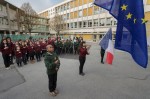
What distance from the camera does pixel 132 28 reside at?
12.5ft

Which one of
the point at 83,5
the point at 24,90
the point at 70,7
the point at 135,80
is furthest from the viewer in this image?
the point at 70,7

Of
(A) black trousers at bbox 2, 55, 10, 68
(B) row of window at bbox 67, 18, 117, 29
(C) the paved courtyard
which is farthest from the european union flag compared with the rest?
(B) row of window at bbox 67, 18, 117, 29

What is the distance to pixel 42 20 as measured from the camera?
65125 millimetres

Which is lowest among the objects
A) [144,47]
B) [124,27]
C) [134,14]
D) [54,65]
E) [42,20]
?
[54,65]

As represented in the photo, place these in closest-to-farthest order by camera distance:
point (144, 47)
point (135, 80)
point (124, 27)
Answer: point (144, 47) → point (124, 27) → point (135, 80)

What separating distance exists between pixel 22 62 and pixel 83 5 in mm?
41540

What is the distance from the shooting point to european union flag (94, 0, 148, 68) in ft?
12.1

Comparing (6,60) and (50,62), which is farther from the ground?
(50,62)

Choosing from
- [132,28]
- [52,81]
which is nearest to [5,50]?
[52,81]

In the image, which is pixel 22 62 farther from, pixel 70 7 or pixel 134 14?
pixel 70 7

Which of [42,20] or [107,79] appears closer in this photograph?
[107,79]

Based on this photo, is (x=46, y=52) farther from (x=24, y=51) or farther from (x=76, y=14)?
(x=76, y=14)

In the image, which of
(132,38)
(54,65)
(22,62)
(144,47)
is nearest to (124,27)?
(132,38)

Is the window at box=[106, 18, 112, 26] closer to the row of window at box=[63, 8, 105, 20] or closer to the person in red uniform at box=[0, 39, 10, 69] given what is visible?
the row of window at box=[63, 8, 105, 20]
